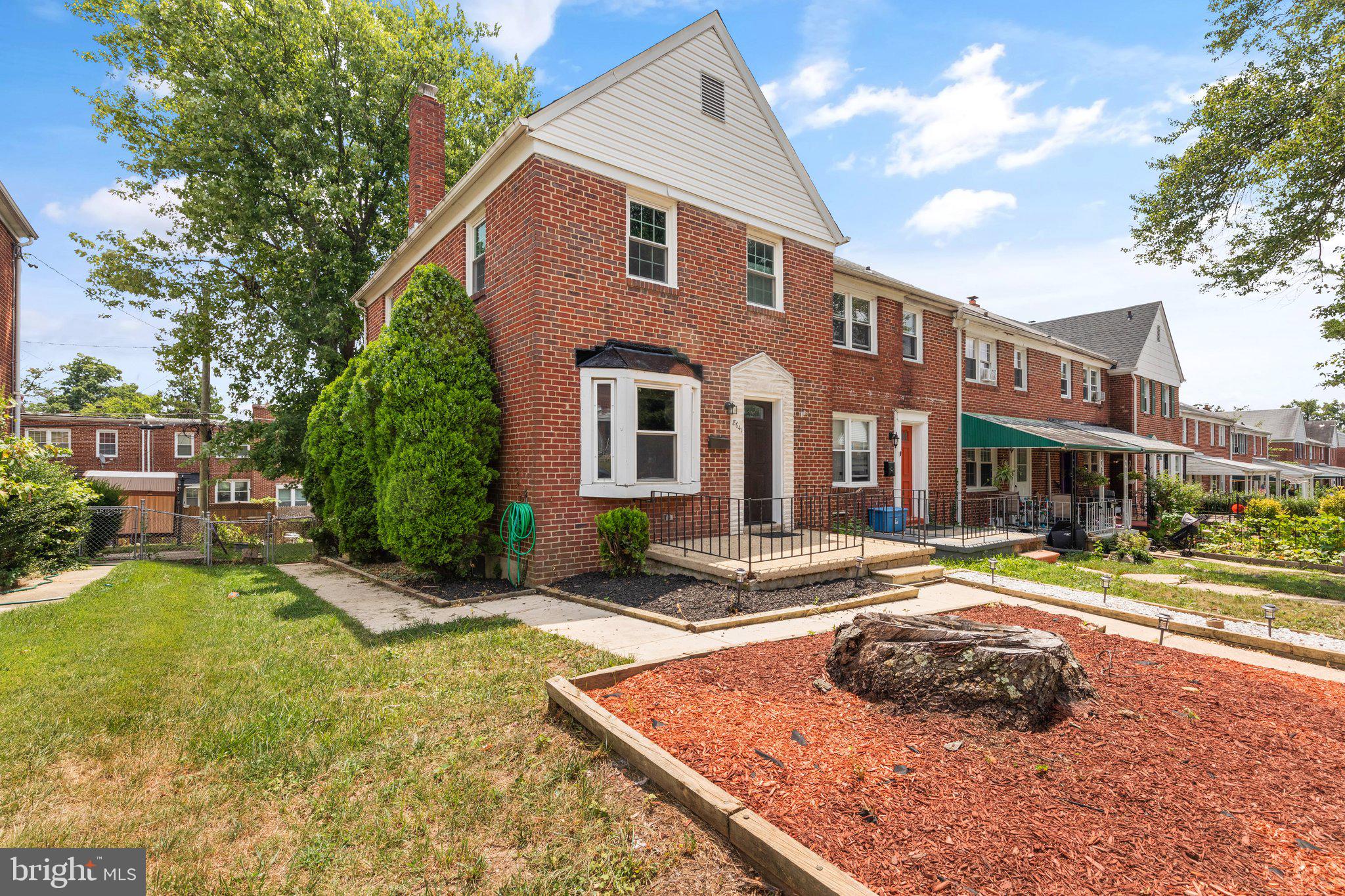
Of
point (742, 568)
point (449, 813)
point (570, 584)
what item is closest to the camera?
point (449, 813)

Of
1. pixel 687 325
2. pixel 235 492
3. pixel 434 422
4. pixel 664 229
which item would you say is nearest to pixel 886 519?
pixel 687 325

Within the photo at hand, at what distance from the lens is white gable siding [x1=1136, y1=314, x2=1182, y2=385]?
2306cm

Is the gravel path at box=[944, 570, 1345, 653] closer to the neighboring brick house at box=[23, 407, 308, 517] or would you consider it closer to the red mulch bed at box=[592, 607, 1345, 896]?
the red mulch bed at box=[592, 607, 1345, 896]

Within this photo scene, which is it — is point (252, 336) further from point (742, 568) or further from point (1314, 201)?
point (1314, 201)

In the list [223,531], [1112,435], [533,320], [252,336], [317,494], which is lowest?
[223,531]

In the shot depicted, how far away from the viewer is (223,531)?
1755 cm

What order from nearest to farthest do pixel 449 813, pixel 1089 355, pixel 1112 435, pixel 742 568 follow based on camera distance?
1. pixel 449 813
2. pixel 742 568
3. pixel 1112 435
4. pixel 1089 355

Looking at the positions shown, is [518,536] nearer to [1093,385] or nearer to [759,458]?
[759,458]

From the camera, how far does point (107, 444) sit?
30.4 metres

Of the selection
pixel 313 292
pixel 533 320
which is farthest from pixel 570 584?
pixel 313 292

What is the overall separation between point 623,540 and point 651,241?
4974mm

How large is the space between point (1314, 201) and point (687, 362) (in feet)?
42.7

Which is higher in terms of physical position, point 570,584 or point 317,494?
point 317,494

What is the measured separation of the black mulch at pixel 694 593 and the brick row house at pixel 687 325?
69 cm
